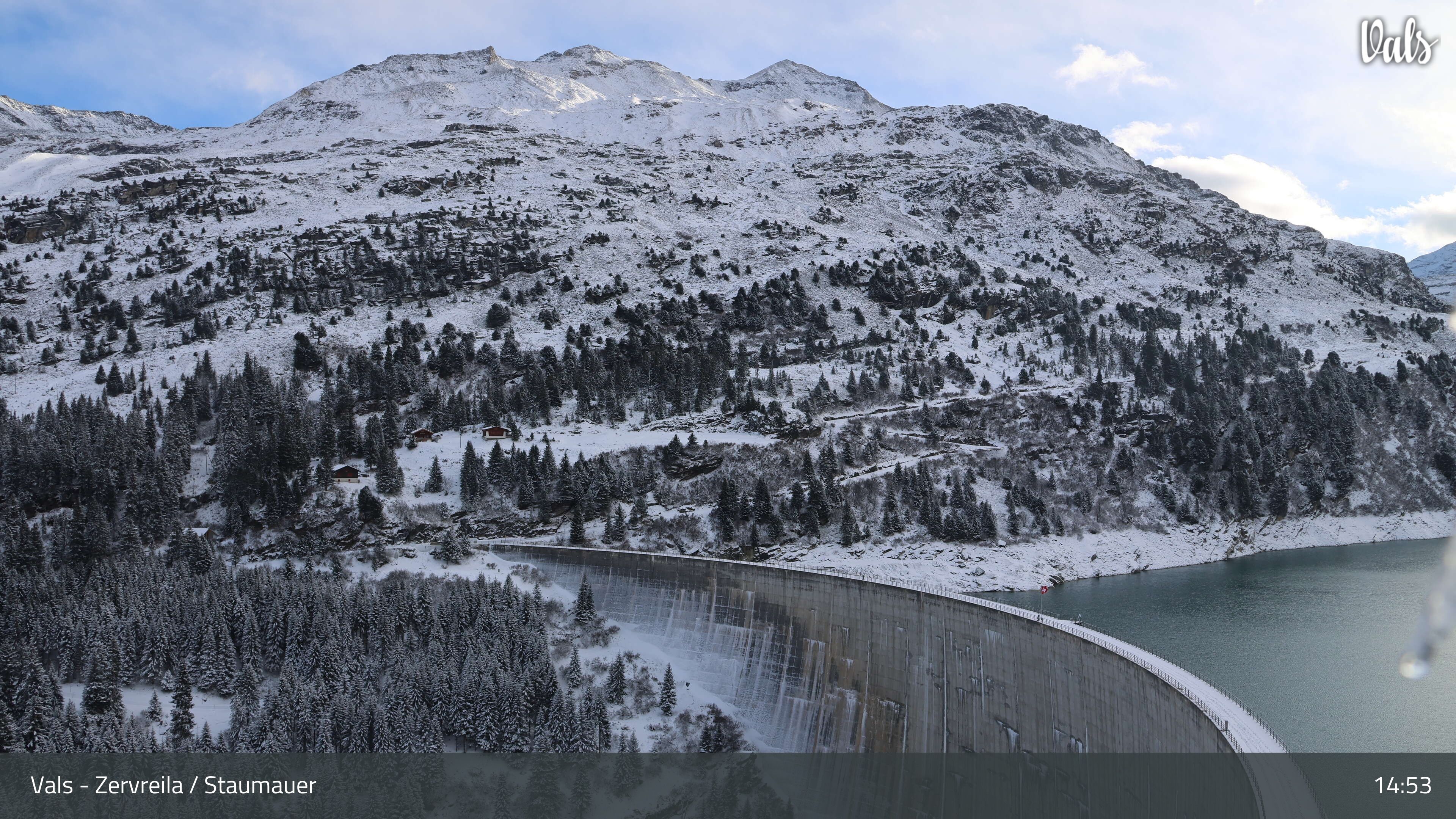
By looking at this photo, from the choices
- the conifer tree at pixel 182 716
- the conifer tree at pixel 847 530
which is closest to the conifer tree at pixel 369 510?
the conifer tree at pixel 182 716

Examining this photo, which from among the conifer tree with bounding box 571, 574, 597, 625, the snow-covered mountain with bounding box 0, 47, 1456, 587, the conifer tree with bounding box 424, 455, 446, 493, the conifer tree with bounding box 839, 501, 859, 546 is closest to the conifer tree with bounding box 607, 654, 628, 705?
the conifer tree with bounding box 571, 574, 597, 625

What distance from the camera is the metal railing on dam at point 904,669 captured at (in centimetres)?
3145

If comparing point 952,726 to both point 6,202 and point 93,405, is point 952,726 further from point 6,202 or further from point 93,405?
point 6,202

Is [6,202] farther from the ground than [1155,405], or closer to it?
farther from the ground

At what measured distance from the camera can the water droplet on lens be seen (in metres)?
5.55

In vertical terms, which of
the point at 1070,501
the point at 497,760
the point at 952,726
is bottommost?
the point at 497,760

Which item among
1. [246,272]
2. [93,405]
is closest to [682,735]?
[93,405]

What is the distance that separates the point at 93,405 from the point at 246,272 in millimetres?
53942

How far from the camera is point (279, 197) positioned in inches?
7210

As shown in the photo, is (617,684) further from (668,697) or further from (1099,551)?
(1099,551)

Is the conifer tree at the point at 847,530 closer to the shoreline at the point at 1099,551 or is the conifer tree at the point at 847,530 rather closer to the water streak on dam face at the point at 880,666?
the shoreline at the point at 1099,551

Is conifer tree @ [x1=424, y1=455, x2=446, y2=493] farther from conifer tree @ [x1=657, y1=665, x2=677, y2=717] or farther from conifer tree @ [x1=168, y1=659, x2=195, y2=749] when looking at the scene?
conifer tree @ [x1=657, y1=665, x2=677, y2=717]

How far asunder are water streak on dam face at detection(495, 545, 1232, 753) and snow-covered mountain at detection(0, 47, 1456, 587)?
24277 millimetres

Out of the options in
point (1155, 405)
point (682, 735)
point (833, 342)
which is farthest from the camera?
point (833, 342)
